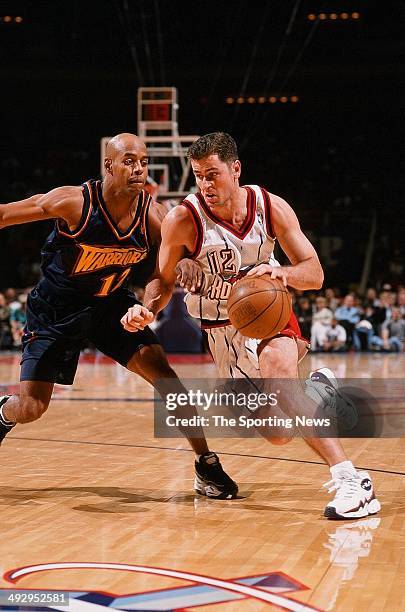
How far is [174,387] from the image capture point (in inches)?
183

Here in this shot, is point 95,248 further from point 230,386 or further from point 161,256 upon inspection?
point 230,386

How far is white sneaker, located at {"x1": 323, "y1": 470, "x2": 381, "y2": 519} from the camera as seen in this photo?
4023mm

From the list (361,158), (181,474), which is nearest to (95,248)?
(181,474)

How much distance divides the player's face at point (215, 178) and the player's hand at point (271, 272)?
491mm

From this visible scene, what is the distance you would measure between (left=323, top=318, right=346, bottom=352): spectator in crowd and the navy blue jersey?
13123 mm

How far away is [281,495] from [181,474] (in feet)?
2.80

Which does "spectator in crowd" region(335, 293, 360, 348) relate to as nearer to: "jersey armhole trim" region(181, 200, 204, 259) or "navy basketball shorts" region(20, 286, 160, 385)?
"navy basketball shorts" region(20, 286, 160, 385)

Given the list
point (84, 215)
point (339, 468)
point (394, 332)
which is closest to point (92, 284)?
point (84, 215)

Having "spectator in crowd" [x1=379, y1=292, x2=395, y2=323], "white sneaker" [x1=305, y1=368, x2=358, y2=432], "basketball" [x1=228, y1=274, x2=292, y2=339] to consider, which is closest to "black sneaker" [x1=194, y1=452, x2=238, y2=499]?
"white sneaker" [x1=305, y1=368, x2=358, y2=432]

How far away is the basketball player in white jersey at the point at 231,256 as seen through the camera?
166 inches

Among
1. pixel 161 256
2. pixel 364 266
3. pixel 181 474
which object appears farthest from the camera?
pixel 364 266

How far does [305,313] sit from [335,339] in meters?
0.82

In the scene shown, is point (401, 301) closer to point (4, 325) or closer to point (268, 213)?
point (4, 325)

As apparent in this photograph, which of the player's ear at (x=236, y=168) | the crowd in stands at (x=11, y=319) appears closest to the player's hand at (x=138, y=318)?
the player's ear at (x=236, y=168)
